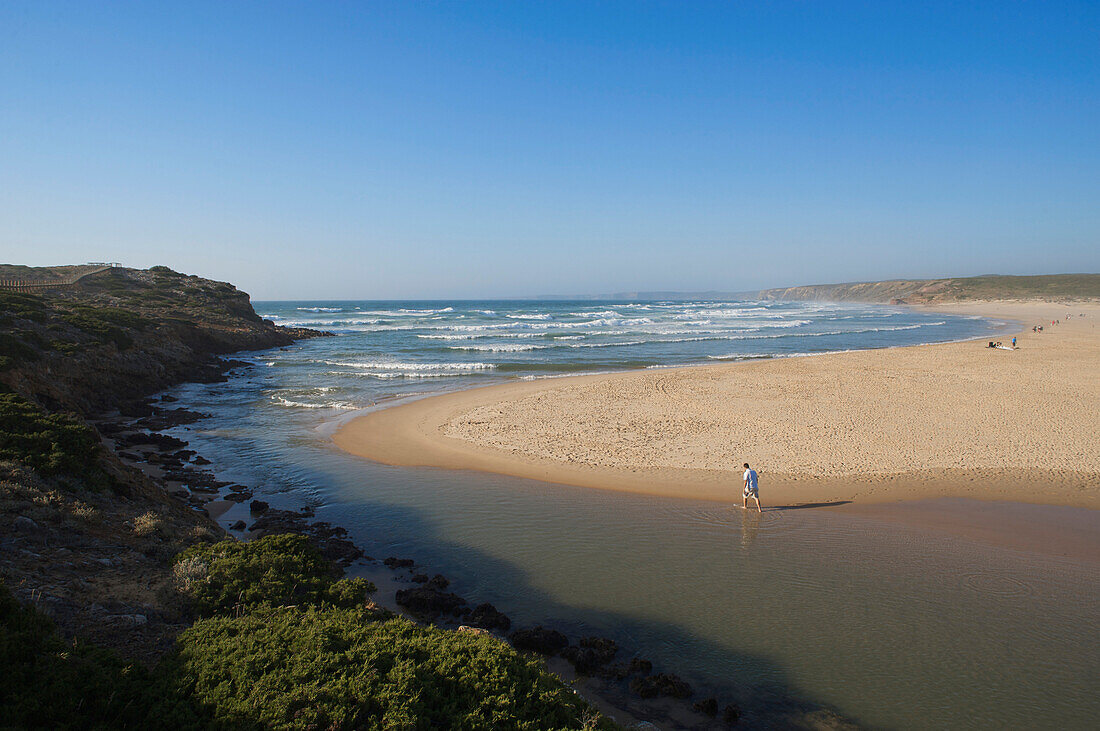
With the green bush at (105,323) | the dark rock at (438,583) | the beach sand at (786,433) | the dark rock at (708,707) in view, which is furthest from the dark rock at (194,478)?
the green bush at (105,323)

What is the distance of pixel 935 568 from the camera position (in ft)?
27.6

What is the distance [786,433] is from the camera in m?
15.4

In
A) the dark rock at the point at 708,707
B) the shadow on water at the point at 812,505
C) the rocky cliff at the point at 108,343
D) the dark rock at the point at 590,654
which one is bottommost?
the dark rock at the point at 708,707

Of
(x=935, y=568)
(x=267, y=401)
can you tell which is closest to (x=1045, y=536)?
(x=935, y=568)

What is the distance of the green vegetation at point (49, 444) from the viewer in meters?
8.36

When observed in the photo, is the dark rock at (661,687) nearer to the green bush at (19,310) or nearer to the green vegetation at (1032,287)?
the green bush at (19,310)

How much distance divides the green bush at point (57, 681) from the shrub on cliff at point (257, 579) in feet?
4.80

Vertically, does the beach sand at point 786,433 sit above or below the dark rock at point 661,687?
above

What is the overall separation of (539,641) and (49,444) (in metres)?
8.37

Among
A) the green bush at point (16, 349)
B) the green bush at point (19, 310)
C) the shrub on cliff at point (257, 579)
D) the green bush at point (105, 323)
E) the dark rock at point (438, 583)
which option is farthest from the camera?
the green bush at point (105, 323)

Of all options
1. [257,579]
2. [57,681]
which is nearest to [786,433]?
Result: [257,579]

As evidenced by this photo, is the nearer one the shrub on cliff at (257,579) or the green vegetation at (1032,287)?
the shrub on cliff at (257,579)

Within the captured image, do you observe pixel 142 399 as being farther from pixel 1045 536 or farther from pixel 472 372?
pixel 1045 536

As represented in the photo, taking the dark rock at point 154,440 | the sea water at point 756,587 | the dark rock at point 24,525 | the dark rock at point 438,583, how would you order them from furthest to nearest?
the dark rock at point 154,440 → the dark rock at point 438,583 → the dark rock at point 24,525 → the sea water at point 756,587
